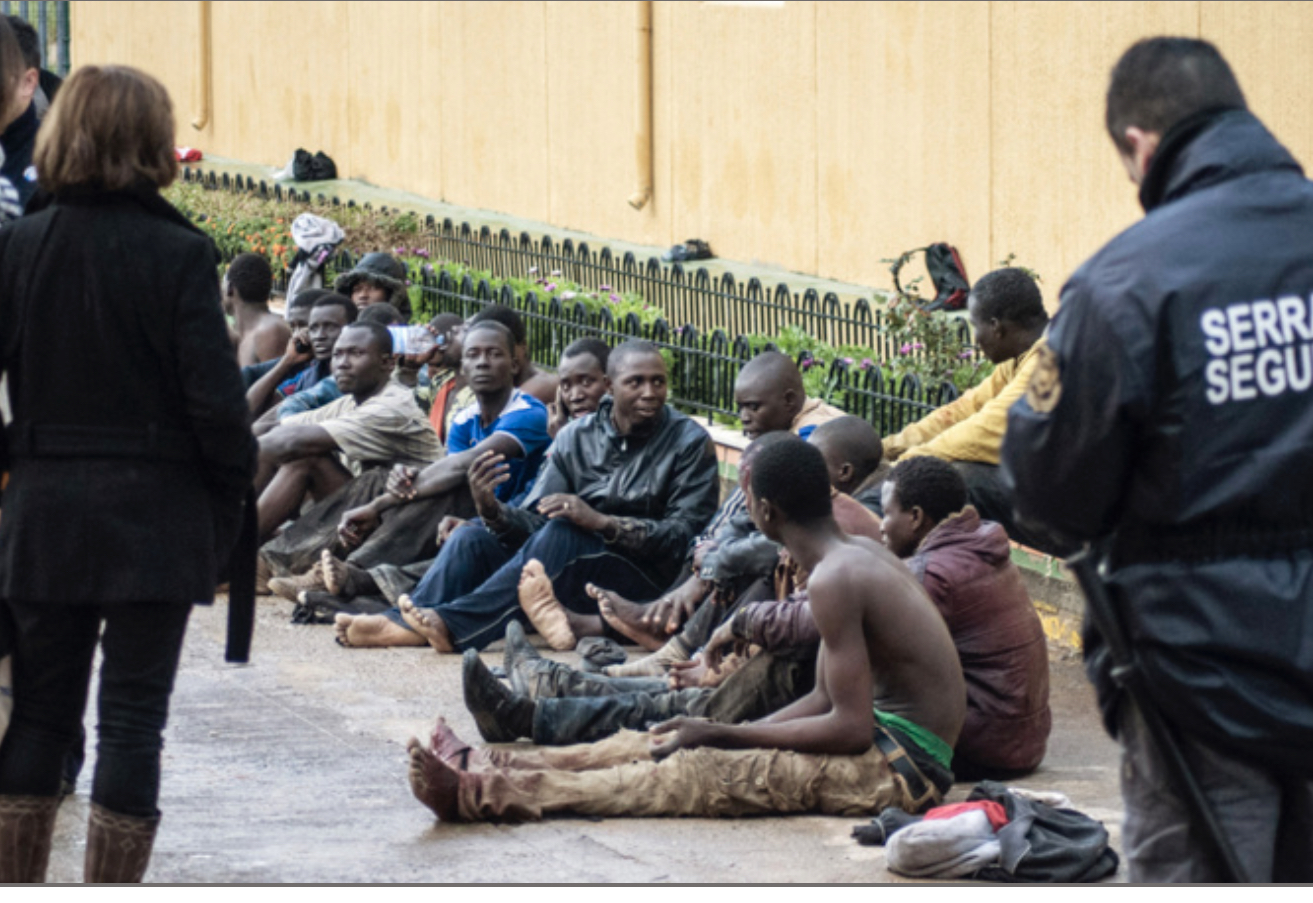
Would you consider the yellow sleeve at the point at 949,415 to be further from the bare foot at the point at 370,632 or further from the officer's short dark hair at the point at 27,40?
the officer's short dark hair at the point at 27,40

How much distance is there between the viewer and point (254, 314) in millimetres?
12195

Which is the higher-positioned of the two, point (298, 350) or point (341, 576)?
point (298, 350)

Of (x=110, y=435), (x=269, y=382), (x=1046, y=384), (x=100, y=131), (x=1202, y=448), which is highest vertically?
(x=100, y=131)

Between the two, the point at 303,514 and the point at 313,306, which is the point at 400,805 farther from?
the point at 313,306

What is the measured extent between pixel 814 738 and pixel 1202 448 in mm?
2608

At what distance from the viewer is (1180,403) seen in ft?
12.4

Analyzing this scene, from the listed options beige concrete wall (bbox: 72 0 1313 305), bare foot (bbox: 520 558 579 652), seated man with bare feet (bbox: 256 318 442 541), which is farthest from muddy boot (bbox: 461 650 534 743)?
beige concrete wall (bbox: 72 0 1313 305)

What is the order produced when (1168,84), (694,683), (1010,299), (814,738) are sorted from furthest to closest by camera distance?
(1010,299)
(694,683)
(814,738)
(1168,84)

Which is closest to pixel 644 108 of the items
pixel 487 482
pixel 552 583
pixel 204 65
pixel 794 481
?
pixel 487 482

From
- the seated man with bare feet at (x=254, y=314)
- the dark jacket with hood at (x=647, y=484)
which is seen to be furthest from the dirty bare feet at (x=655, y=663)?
the seated man with bare feet at (x=254, y=314)

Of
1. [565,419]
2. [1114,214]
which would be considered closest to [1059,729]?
[565,419]

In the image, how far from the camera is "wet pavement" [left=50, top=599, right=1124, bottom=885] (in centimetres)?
563

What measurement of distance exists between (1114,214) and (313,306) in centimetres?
490

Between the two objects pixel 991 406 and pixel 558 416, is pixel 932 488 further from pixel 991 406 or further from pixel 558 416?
pixel 558 416
